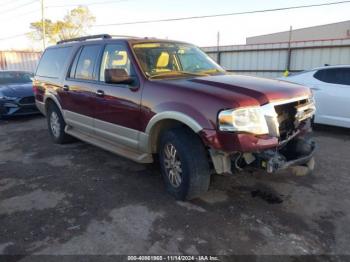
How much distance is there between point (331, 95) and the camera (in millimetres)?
6535

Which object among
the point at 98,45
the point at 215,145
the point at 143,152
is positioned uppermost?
the point at 98,45

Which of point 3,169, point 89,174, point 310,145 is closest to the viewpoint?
point 310,145

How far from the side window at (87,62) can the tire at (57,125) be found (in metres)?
1.25

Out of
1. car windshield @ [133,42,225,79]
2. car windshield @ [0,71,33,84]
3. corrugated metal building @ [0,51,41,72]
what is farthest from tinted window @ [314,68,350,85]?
corrugated metal building @ [0,51,41,72]

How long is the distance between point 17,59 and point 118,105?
63.8ft

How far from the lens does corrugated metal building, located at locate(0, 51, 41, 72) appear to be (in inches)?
790

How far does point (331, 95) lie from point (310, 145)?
352 cm

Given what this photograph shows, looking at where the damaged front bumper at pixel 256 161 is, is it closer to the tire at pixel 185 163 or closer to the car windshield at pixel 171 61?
the tire at pixel 185 163

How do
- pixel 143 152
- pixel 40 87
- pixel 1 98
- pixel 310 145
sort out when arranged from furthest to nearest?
pixel 1 98, pixel 40 87, pixel 143 152, pixel 310 145

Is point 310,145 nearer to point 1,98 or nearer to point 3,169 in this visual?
point 3,169

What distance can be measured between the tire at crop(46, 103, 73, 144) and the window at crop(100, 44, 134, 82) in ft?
6.60

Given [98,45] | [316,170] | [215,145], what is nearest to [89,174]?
[98,45]

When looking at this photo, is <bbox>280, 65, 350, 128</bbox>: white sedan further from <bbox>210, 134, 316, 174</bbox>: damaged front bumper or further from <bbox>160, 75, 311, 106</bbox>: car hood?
<bbox>210, 134, 316, 174</bbox>: damaged front bumper

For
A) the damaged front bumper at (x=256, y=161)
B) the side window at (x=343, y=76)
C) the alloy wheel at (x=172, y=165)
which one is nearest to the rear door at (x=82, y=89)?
the alloy wheel at (x=172, y=165)
